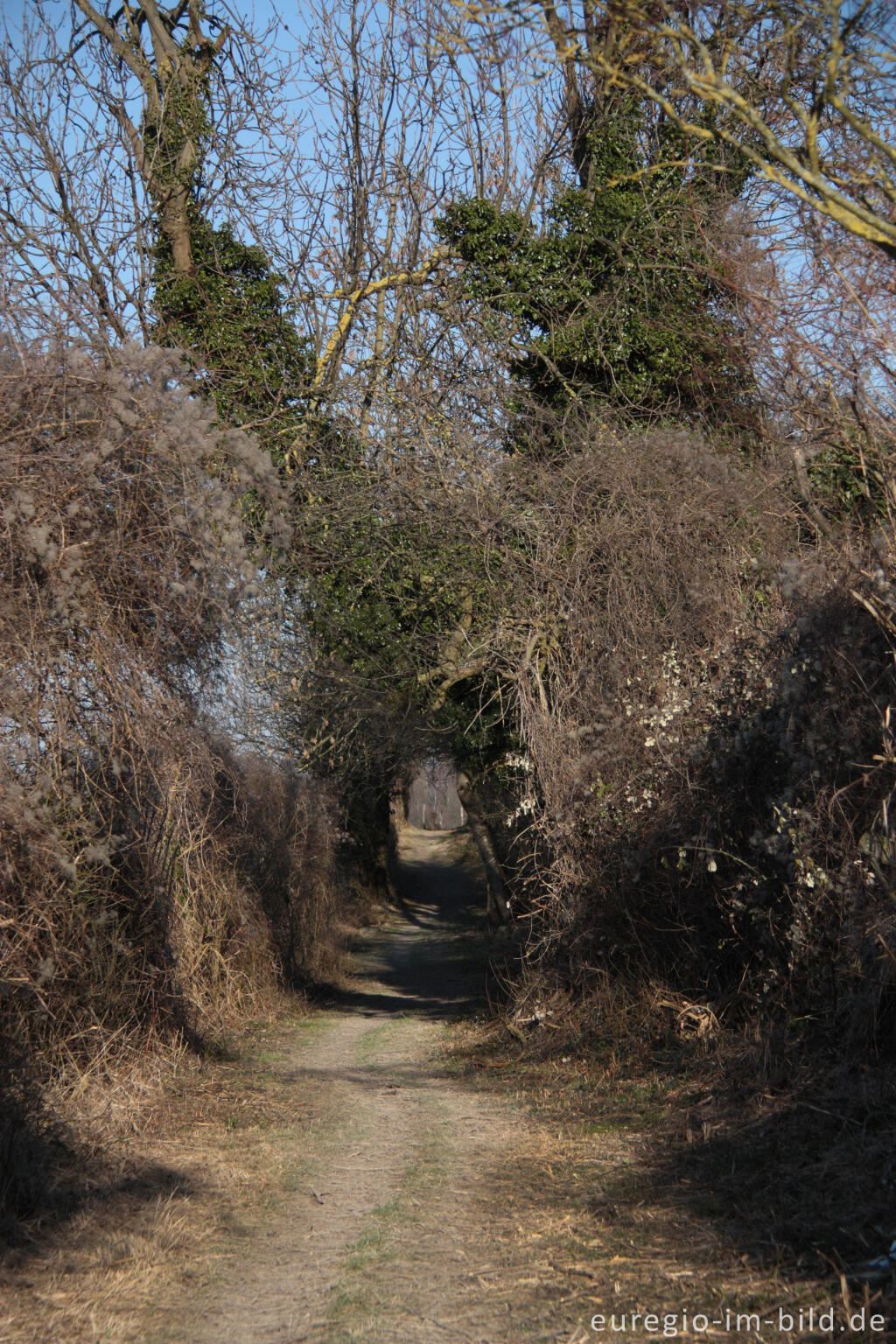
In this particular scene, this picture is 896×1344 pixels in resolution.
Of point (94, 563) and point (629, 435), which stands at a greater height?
point (629, 435)

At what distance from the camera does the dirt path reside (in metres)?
4.09

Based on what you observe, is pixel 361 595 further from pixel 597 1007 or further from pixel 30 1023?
pixel 30 1023

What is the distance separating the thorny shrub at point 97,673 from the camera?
579cm

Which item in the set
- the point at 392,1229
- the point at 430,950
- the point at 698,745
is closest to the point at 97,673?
the point at 392,1229

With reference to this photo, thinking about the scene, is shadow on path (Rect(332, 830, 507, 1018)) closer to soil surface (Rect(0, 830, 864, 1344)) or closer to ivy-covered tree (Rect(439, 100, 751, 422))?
soil surface (Rect(0, 830, 864, 1344))

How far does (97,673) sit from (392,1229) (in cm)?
344

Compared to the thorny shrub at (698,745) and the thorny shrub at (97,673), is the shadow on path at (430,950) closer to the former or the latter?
the thorny shrub at (698,745)

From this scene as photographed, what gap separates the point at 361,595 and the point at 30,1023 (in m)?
6.93

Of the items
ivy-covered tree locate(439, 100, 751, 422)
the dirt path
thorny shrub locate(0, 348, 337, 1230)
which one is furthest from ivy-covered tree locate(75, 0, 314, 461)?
the dirt path

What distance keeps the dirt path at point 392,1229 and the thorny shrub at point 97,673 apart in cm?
133

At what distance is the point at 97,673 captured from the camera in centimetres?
625

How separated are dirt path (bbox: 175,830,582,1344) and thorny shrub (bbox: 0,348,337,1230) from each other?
4.35ft

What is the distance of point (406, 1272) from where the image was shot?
4594mm

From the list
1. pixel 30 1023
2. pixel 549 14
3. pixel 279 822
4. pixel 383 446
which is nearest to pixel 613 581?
pixel 383 446
